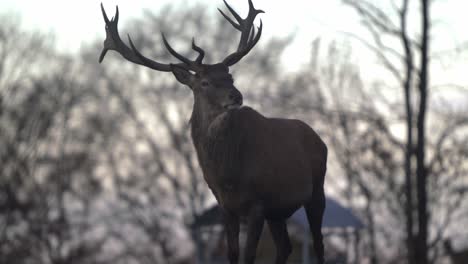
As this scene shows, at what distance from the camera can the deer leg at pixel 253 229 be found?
7.02 metres

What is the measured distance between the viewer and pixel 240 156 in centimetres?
721

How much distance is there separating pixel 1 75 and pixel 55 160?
14.3 feet

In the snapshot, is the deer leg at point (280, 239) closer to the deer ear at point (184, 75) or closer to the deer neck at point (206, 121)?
the deer neck at point (206, 121)

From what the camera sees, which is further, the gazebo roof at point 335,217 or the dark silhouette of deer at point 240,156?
the gazebo roof at point 335,217

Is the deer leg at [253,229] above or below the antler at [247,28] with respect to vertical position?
below

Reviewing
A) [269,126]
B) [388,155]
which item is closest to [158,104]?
[388,155]

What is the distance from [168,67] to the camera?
7.43m

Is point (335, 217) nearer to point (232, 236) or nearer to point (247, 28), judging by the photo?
point (247, 28)

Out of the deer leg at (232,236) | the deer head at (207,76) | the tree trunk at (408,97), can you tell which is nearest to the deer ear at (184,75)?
the deer head at (207,76)

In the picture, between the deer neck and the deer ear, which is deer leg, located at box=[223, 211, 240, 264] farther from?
the deer ear

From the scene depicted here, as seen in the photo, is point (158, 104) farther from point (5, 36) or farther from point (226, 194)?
point (226, 194)

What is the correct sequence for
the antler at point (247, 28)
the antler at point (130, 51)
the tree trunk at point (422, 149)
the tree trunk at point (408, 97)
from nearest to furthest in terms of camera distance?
the antler at point (130, 51)
the antler at point (247, 28)
the tree trunk at point (422, 149)
the tree trunk at point (408, 97)

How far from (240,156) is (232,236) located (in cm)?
63

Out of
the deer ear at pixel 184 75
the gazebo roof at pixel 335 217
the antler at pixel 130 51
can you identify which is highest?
the antler at pixel 130 51
